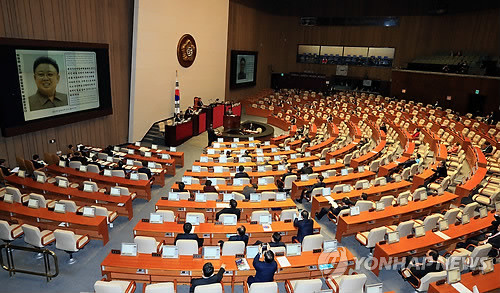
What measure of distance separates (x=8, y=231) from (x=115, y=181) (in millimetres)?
3860

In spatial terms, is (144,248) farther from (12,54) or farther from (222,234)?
(12,54)

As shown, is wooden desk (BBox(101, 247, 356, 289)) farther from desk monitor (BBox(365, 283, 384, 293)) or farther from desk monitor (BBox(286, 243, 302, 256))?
desk monitor (BBox(365, 283, 384, 293))

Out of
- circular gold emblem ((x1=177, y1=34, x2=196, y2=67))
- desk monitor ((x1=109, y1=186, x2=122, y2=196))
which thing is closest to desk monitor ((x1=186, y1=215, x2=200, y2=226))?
desk monitor ((x1=109, y1=186, x2=122, y2=196))

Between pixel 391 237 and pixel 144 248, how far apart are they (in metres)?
6.08

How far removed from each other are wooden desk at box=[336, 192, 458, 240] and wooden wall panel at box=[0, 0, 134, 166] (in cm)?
1283

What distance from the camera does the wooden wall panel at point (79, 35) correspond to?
42.2 ft

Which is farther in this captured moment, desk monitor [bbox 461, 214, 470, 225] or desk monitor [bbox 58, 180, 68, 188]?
desk monitor [bbox 58, 180, 68, 188]

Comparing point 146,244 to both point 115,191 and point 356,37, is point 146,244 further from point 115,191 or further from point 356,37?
point 356,37

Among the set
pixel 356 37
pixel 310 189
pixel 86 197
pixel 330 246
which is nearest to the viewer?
pixel 330 246

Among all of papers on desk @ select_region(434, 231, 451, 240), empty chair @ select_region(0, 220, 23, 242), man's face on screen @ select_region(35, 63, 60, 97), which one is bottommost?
empty chair @ select_region(0, 220, 23, 242)

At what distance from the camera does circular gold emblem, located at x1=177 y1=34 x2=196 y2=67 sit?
2133cm

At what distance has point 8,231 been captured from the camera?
27.3 feet

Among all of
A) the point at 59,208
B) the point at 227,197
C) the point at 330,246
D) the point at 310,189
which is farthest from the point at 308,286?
the point at 59,208

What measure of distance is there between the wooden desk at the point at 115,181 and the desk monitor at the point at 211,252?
5.28 m
